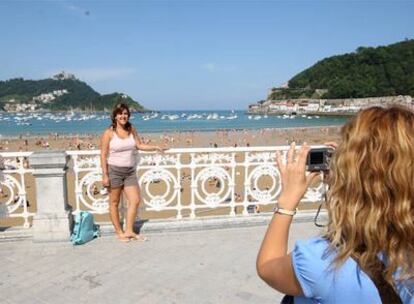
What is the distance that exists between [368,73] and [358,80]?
3805mm

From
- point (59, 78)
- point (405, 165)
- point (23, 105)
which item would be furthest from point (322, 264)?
point (59, 78)

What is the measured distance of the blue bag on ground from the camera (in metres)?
5.24

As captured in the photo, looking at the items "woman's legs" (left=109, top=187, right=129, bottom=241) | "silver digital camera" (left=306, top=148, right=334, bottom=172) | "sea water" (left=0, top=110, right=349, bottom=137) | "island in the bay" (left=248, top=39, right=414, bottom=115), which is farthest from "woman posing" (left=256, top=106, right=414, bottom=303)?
"island in the bay" (left=248, top=39, right=414, bottom=115)

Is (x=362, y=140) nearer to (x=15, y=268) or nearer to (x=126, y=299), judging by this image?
(x=126, y=299)

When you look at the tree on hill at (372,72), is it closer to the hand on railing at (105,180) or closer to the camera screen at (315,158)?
the hand on railing at (105,180)

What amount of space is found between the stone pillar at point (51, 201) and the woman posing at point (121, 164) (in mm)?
587

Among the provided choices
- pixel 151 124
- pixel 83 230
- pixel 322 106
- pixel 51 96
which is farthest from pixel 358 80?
pixel 51 96

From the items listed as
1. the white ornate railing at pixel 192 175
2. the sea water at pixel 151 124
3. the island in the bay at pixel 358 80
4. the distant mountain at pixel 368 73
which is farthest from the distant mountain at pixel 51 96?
the white ornate railing at pixel 192 175

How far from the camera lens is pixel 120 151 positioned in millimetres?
5262

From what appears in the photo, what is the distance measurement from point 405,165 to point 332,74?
151930 millimetres

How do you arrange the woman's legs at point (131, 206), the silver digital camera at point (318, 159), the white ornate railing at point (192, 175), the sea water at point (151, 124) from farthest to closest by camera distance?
the sea water at point (151, 124)
the white ornate railing at point (192, 175)
the woman's legs at point (131, 206)
the silver digital camera at point (318, 159)

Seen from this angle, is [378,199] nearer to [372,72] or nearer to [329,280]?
[329,280]

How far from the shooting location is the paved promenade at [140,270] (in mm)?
3926

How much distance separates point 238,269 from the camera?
4551mm
